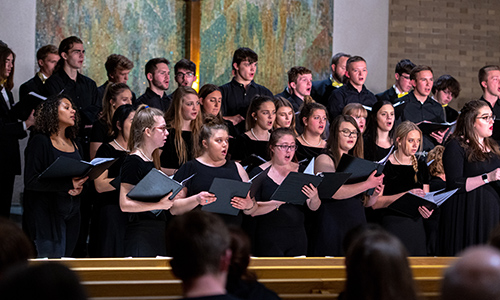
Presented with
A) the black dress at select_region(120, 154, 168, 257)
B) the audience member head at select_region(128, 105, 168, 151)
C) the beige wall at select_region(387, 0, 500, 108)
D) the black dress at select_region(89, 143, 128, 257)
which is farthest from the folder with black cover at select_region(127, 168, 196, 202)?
the beige wall at select_region(387, 0, 500, 108)

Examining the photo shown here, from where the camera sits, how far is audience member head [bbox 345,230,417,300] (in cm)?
174

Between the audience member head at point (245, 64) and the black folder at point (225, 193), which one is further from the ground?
the audience member head at point (245, 64)

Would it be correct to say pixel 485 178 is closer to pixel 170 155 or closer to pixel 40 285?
pixel 170 155

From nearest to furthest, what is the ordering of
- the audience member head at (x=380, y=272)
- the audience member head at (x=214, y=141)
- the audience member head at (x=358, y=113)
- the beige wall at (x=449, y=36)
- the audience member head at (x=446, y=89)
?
the audience member head at (x=380, y=272), the audience member head at (x=214, y=141), the audience member head at (x=358, y=113), the audience member head at (x=446, y=89), the beige wall at (x=449, y=36)

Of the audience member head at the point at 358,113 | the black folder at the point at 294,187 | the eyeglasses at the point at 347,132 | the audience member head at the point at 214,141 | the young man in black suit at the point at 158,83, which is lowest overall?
the black folder at the point at 294,187

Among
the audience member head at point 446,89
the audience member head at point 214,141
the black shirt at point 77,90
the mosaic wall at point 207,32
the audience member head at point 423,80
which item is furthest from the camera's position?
the mosaic wall at point 207,32

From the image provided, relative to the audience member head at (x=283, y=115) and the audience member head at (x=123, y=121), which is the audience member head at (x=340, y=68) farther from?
the audience member head at (x=123, y=121)

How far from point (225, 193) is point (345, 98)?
2700 mm

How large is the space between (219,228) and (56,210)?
2800mm

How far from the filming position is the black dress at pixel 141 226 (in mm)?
4242

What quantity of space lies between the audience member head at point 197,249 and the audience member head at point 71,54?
4.53m

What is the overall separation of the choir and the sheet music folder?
0.05 metres

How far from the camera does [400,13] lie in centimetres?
916

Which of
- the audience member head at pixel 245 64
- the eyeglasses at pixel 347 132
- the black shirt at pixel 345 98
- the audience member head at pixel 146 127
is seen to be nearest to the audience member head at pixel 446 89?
the black shirt at pixel 345 98
